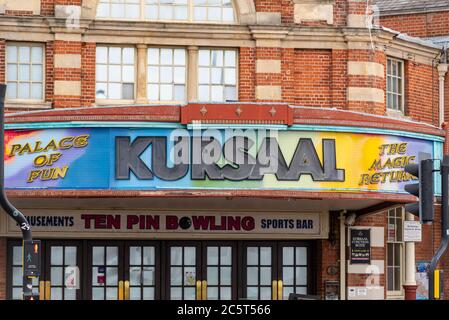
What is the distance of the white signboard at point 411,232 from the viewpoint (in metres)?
27.9

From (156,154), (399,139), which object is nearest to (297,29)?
(399,139)

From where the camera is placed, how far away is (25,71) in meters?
25.9

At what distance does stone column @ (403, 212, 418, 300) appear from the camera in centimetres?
2767

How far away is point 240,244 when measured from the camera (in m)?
27.1

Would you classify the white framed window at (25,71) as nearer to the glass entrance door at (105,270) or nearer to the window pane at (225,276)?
the glass entrance door at (105,270)

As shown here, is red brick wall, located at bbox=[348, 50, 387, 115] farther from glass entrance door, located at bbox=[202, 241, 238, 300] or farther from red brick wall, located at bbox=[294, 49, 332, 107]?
glass entrance door, located at bbox=[202, 241, 238, 300]

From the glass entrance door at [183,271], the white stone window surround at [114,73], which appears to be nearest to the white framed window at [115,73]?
the white stone window surround at [114,73]

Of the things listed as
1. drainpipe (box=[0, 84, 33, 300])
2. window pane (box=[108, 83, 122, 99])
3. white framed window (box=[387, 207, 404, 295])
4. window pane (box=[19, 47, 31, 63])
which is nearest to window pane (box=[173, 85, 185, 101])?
window pane (box=[108, 83, 122, 99])

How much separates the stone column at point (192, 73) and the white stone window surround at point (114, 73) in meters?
1.23

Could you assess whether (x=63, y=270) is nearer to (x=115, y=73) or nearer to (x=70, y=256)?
(x=70, y=256)

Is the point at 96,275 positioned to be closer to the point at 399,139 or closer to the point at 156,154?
the point at 156,154

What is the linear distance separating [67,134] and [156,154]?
5.89 ft

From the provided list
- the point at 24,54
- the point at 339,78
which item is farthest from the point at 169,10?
the point at 339,78

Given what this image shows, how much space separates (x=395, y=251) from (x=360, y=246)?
1.74 meters
